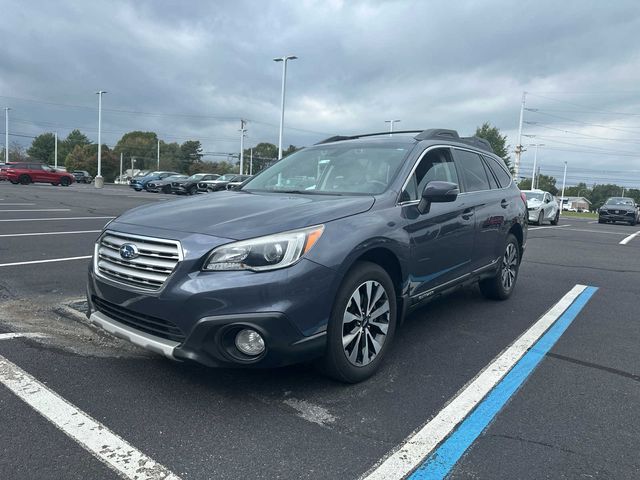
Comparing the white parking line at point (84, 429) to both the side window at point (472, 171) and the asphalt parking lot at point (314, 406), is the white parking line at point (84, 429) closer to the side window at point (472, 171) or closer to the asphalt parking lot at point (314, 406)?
the asphalt parking lot at point (314, 406)

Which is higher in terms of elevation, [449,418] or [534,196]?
[534,196]

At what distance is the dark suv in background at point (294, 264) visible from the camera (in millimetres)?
2865

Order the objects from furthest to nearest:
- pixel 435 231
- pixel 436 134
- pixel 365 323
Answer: pixel 436 134 → pixel 435 231 → pixel 365 323

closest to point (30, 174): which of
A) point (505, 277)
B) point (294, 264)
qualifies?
point (505, 277)

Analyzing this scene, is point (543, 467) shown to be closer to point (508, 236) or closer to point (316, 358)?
point (316, 358)

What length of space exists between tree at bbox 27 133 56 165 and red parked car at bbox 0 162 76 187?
88771 mm

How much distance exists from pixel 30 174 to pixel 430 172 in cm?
4058

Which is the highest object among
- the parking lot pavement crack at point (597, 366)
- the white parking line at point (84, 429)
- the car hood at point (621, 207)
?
the car hood at point (621, 207)

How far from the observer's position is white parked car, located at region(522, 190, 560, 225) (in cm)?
1970

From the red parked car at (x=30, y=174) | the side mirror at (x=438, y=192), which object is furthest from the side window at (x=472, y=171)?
the red parked car at (x=30, y=174)

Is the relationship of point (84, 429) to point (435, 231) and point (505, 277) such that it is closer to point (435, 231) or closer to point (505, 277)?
point (435, 231)

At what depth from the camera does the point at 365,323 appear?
3432 millimetres

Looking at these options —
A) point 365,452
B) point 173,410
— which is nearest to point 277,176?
point 173,410

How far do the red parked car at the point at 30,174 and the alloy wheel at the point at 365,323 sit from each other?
40.8 m
